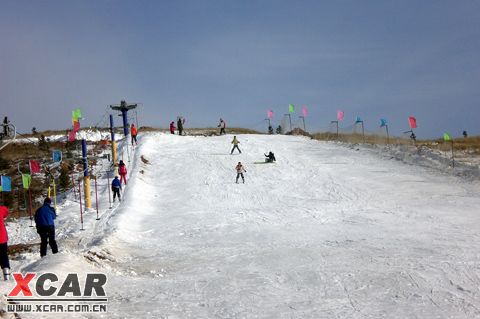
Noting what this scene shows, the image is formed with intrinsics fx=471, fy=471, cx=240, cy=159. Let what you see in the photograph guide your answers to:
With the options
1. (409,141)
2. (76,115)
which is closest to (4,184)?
(76,115)

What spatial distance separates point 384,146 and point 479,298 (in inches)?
1095

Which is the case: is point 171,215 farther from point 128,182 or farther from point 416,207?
point 416,207

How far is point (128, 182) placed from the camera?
83.1 feet

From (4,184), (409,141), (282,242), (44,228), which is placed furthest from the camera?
(409,141)

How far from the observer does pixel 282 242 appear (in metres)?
14.8

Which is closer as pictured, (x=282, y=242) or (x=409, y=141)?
(x=282, y=242)

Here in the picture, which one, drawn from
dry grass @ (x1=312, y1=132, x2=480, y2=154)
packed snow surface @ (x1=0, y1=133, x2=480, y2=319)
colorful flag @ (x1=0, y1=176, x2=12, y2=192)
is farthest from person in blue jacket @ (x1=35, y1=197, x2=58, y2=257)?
dry grass @ (x1=312, y1=132, x2=480, y2=154)

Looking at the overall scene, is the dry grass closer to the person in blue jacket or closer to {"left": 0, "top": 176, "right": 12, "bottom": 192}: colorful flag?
{"left": 0, "top": 176, "right": 12, "bottom": 192}: colorful flag

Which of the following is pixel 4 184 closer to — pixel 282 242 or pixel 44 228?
pixel 44 228

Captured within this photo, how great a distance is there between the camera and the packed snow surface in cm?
924

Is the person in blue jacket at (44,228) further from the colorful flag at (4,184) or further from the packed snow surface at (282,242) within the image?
the colorful flag at (4,184)

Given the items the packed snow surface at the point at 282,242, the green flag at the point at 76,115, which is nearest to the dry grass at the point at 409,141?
the packed snow surface at the point at 282,242

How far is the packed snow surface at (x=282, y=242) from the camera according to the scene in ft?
30.3

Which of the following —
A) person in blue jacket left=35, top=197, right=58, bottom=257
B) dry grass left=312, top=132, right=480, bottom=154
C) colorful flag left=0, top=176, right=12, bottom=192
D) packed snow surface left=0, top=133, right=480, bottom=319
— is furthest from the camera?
dry grass left=312, top=132, right=480, bottom=154
